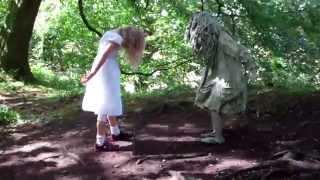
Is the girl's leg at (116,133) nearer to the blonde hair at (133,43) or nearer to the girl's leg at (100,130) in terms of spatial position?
the girl's leg at (100,130)

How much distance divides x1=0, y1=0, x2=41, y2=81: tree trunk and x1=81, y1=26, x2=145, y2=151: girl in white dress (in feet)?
22.6

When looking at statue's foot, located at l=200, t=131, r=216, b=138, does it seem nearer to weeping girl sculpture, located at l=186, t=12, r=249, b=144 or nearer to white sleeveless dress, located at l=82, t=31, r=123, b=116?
weeping girl sculpture, located at l=186, t=12, r=249, b=144

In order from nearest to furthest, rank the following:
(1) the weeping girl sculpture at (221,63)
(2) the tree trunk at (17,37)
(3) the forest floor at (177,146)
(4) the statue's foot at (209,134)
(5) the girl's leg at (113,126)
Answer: (3) the forest floor at (177,146)
(1) the weeping girl sculpture at (221,63)
(4) the statue's foot at (209,134)
(5) the girl's leg at (113,126)
(2) the tree trunk at (17,37)

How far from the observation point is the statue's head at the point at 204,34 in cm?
582

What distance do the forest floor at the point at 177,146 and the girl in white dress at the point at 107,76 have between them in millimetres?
387

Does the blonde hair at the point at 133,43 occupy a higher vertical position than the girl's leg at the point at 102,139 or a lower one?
higher

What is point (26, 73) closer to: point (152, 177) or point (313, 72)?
point (313, 72)

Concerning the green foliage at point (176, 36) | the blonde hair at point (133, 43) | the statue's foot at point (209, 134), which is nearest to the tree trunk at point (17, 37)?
the green foliage at point (176, 36)

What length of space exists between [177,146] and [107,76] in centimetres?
108

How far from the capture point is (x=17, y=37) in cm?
1258

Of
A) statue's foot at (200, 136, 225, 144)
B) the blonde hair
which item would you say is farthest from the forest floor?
the blonde hair

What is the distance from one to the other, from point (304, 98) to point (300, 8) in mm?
1683

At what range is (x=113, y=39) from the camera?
19.4 ft

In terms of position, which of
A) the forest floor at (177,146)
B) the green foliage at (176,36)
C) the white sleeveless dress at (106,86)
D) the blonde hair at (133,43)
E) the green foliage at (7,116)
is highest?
the green foliage at (176,36)
